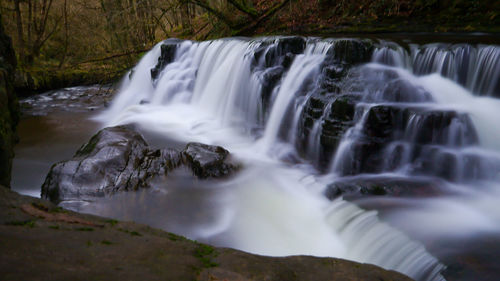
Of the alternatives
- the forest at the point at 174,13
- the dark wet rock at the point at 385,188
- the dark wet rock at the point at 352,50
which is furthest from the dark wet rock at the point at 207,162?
the forest at the point at 174,13

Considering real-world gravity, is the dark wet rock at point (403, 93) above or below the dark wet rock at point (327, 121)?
above

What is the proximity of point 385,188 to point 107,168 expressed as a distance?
3.94m

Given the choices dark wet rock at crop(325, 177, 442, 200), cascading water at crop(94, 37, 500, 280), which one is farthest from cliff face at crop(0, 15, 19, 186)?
dark wet rock at crop(325, 177, 442, 200)

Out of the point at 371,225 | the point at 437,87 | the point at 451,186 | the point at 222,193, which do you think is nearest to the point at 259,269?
the point at 371,225

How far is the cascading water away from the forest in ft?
9.64

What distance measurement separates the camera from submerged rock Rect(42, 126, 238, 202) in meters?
4.38

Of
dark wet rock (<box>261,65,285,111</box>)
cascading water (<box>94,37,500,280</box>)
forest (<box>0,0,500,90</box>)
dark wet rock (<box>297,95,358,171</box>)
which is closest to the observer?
cascading water (<box>94,37,500,280</box>)

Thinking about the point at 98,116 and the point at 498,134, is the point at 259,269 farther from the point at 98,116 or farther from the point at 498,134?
the point at 98,116

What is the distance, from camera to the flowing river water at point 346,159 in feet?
12.2

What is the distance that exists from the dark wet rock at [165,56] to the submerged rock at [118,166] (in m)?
6.10

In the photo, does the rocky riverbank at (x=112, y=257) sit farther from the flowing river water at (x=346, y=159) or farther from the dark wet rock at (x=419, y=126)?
the dark wet rock at (x=419, y=126)

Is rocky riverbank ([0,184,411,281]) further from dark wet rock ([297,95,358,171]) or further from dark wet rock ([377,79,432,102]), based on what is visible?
dark wet rock ([377,79,432,102])

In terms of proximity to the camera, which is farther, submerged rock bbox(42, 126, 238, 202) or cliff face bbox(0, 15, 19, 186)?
submerged rock bbox(42, 126, 238, 202)

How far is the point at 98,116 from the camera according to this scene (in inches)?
388
